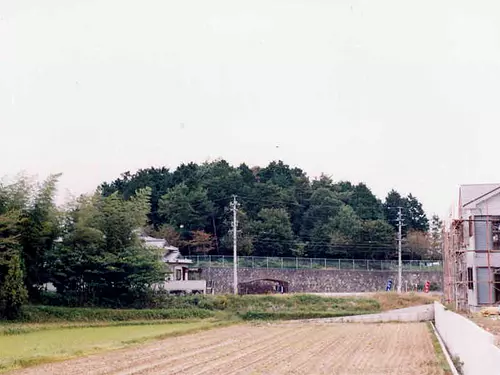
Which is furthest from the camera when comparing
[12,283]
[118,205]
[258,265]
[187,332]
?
[258,265]

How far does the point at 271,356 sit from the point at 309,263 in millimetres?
29419

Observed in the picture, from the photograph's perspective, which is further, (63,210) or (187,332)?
(63,210)

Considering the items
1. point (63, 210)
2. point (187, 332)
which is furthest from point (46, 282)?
point (187, 332)

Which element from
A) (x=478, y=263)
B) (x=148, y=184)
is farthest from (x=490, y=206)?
(x=148, y=184)

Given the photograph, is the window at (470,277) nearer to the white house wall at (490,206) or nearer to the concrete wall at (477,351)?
the white house wall at (490,206)

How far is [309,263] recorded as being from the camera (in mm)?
45594

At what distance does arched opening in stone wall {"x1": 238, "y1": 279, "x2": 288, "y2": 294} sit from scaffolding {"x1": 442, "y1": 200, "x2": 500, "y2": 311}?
62.3ft

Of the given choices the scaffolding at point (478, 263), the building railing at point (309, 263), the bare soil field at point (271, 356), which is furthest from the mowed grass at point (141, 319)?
the scaffolding at point (478, 263)

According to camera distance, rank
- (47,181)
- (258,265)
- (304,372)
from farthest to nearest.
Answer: (258,265) < (47,181) < (304,372)

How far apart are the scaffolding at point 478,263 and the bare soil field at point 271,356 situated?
7.94 ft

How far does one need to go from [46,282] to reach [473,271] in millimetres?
17719

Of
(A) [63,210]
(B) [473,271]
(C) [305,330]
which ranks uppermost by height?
(A) [63,210]

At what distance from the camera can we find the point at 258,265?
44406 millimetres

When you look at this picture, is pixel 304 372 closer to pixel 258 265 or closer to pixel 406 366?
pixel 406 366
